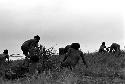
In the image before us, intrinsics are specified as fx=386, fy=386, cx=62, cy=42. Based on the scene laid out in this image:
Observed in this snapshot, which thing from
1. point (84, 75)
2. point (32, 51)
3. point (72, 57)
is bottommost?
point (84, 75)

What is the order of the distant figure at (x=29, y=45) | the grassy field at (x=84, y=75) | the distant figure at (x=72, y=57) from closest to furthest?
the grassy field at (x=84, y=75) → the distant figure at (x=72, y=57) → the distant figure at (x=29, y=45)

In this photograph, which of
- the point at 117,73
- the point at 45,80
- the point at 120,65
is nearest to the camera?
the point at 45,80

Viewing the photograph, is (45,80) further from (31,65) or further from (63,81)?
(31,65)

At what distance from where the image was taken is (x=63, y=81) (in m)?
11.9

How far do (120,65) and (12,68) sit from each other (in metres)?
5.25

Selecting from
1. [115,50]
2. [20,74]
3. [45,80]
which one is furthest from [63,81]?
[115,50]

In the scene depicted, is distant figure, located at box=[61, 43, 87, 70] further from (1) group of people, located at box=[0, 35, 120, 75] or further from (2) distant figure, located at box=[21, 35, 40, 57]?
(2) distant figure, located at box=[21, 35, 40, 57]

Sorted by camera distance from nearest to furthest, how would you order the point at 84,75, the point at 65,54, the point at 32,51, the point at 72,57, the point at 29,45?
the point at 84,75 → the point at 72,57 → the point at 65,54 → the point at 32,51 → the point at 29,45

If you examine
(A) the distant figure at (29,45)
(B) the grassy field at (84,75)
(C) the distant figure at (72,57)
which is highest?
(A) the distant figure at (29,45)

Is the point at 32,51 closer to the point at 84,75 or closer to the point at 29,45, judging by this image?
the point at 29,45

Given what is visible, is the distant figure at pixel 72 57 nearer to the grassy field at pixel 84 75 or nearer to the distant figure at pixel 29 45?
the grassy field at pixel 84 75

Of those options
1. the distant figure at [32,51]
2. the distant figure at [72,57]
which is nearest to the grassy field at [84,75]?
the distant figure at [72,57]

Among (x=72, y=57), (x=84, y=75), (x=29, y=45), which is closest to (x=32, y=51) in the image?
(x=29, y=45)

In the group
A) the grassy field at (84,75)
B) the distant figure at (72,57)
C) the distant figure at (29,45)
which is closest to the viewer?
the grassy field at (84,75)
